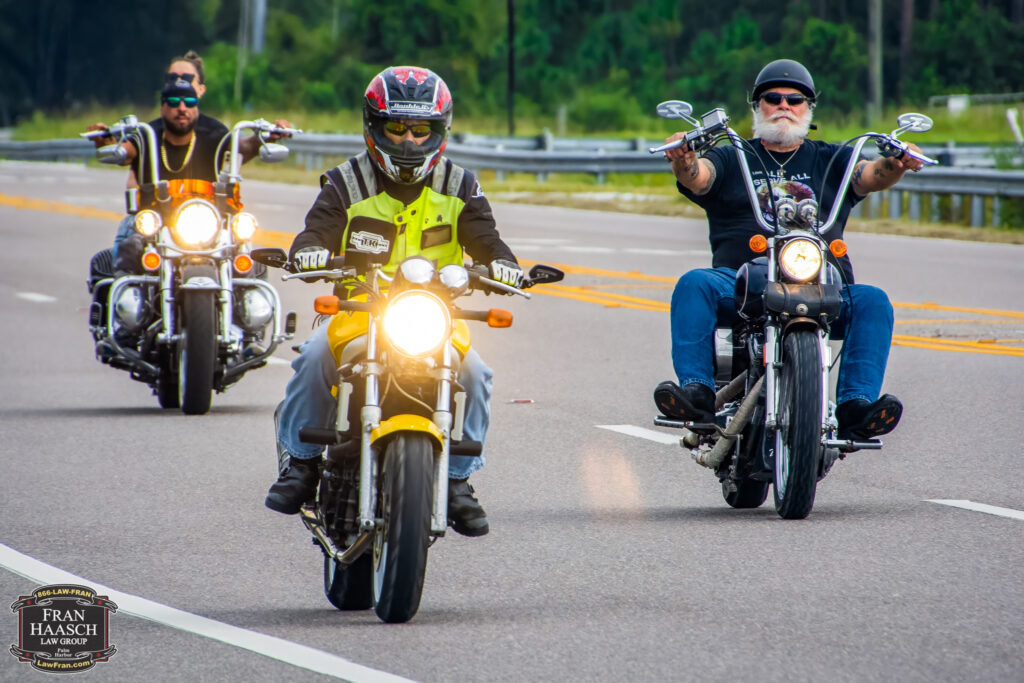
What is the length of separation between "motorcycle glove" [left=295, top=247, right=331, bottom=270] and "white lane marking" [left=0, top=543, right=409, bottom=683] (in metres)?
1.15

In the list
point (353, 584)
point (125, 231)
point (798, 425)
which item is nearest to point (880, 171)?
point (798, 425)

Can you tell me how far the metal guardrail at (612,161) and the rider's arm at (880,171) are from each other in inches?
645

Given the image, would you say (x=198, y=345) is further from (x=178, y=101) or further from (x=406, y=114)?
(x=406, y=114)

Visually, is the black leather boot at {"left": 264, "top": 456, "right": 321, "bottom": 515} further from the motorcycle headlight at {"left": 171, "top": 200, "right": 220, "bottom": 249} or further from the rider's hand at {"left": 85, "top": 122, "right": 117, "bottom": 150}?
the rider's hand at {"left": 85, "top": 122, "right": 117, "bottom": 150}

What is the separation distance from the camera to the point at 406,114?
6406 millimetres

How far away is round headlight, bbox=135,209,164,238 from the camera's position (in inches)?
438

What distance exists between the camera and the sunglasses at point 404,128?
6.48 m

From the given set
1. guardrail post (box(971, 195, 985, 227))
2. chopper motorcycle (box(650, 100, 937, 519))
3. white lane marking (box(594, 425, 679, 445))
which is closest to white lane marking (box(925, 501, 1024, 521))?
chopper motorcycle (box(650, 100, 937, 519))

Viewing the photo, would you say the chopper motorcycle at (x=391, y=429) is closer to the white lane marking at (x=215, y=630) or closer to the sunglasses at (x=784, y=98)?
the white lane marking at (x=215, y=630)

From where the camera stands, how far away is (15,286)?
1920 cm

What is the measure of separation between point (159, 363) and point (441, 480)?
5.79m

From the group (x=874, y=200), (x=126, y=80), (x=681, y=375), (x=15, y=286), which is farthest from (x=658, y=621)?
(x=126, y=80)

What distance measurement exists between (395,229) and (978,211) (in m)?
20.1

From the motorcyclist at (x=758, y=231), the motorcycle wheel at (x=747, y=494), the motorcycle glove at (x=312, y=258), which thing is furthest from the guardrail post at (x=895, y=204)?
the motorcycle glove at (x=312, y=258)
